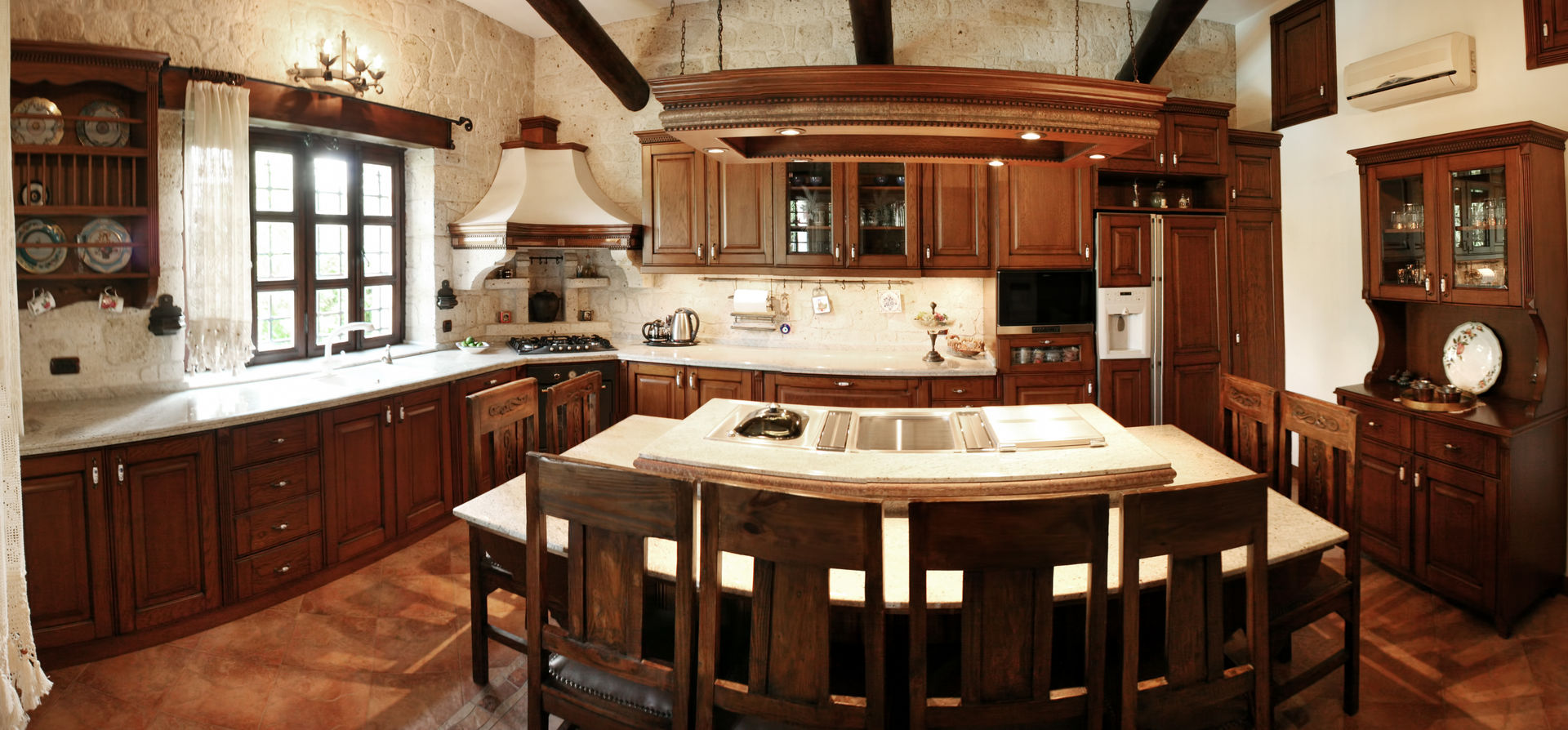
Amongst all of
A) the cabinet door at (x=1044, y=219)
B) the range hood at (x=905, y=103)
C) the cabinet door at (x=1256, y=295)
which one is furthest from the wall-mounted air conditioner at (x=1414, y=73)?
the range hood at (x=905, y=103)

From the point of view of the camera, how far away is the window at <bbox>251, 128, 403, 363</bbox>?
4.02 meters

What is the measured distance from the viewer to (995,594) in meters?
1.42

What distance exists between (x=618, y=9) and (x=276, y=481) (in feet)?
12.2

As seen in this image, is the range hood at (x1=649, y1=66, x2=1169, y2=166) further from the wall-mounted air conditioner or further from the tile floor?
the wall-mounted air conditioner

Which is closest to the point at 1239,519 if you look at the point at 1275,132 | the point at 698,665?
the point at 698,665

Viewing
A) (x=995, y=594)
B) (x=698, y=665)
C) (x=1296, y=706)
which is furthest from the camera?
(x=1296, y=706)

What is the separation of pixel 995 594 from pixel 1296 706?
178 cm

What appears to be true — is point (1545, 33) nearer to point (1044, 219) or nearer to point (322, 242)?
point (1044, 219)

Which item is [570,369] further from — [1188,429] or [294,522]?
[1188,429]

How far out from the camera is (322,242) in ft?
14.1

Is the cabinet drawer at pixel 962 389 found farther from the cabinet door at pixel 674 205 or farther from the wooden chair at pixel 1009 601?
the wooden chair at pixel 1009 601

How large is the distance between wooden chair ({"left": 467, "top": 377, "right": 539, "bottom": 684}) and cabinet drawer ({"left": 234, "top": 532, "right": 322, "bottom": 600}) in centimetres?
135

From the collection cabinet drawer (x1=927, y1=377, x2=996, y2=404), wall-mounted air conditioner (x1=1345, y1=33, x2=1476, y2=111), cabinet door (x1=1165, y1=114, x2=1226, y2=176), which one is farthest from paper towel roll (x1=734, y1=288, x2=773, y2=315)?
wall-mounted air conditioner (x1=1345, y1=33, x2=1476, y2=111)

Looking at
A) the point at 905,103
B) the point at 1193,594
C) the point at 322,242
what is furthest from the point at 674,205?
the point at 1193,594
